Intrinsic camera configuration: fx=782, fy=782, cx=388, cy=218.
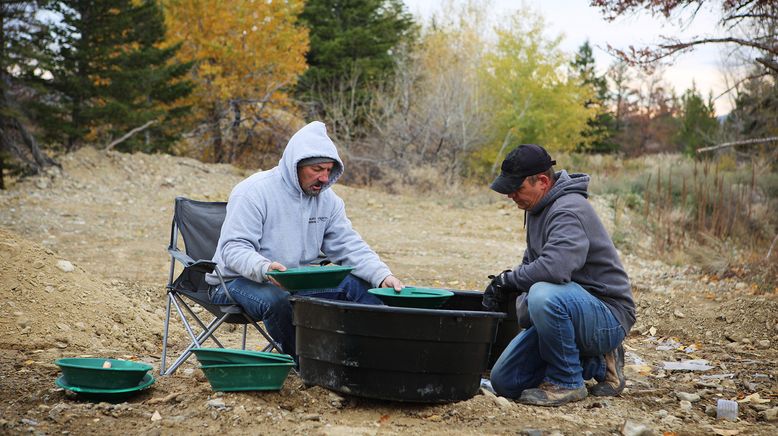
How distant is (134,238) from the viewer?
403 inches

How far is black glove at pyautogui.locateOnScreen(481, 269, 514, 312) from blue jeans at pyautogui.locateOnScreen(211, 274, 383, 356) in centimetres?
55

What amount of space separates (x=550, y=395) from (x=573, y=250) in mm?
721

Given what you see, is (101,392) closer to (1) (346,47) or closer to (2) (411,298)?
(2) (411,298)

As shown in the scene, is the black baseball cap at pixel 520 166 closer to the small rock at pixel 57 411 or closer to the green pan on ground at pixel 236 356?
the green pan on ground at pixel 236 356

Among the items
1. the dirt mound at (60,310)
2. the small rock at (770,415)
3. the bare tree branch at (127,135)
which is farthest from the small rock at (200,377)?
the bare tree branch at (127,135)

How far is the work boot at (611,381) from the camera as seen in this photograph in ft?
13.1

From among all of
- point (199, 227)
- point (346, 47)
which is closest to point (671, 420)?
Result: point (199, 227)

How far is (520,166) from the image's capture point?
3.77m

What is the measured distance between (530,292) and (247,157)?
1862cm

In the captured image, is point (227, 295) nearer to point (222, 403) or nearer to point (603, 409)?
point (222, 403)

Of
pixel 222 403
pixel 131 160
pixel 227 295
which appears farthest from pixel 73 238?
pixel 222 403

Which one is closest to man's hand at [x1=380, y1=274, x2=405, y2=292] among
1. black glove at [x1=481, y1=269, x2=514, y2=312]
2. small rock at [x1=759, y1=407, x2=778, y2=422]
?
black glove at [x1=481, y1=269, x2=514, y2=312]

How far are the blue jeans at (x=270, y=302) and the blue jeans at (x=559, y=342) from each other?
77cm

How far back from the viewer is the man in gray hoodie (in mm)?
3869
